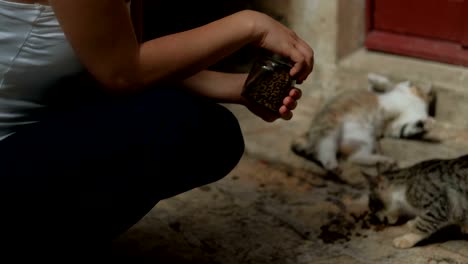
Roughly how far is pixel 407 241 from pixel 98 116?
894 mm

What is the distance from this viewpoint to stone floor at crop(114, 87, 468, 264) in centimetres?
175

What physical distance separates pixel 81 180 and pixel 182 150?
0.19 meters

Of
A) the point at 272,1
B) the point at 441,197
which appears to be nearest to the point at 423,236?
the point at 441,197

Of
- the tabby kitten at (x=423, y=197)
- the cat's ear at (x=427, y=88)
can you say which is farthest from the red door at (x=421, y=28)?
the tabby kitten at (x=423, y=197)

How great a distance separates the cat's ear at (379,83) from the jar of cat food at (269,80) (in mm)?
1339

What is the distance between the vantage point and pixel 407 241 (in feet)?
5.81

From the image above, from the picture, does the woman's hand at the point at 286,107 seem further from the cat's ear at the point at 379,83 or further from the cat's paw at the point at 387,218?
the cat's ear at the point at 379,83

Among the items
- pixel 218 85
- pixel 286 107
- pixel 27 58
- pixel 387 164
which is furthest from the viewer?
pixel 387 164

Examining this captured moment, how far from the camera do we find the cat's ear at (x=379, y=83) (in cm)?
258

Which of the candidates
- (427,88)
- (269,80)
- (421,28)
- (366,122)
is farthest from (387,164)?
(269,80)

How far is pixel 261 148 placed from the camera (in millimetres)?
2449

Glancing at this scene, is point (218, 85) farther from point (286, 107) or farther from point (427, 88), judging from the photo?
point (427, 88)

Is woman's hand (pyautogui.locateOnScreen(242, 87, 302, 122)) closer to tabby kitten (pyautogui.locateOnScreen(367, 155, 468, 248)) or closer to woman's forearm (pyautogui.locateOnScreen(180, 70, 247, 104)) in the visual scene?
woman's forearm (pyautogui.locateOnScreen(180, 70, 247, 104))

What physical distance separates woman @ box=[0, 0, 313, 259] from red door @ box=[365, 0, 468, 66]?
1343 millimetres
